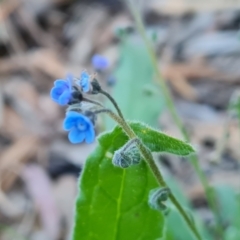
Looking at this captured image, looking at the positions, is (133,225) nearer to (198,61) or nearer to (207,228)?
(207,228)

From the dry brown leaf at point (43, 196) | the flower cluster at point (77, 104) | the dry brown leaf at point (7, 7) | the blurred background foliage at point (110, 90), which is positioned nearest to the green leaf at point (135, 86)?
the blurred background foliage at point (110, 90)

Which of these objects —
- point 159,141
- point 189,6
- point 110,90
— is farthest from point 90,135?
point 189,6

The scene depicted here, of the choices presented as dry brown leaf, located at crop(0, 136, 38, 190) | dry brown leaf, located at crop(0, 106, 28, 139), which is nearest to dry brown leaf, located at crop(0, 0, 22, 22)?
dry brown leaf, located at crop(0, 106, 28, 139)

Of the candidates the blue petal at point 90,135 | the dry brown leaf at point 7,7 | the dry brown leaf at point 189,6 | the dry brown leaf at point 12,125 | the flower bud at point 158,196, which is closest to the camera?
the blue petal at point 90,135

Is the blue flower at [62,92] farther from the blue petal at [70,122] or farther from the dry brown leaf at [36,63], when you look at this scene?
the dry brown leaf at [36,63]

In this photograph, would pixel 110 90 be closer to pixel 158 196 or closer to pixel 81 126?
pixel 158 196
